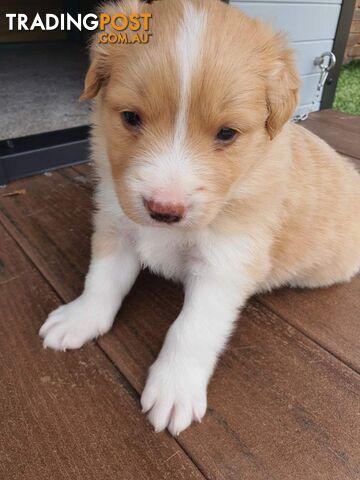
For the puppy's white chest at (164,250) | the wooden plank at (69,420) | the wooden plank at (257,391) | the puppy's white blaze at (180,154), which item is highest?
the puppy's white blaze at (180,154)

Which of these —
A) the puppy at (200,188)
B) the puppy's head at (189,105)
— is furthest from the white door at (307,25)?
the puppy's head at (189,105)

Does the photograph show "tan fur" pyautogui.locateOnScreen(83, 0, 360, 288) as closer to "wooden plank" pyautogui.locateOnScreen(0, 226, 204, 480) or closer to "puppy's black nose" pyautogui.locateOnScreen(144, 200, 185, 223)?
"puppy's black nose" pyautogui.locateOnScreen(144, 200, 185, 223)

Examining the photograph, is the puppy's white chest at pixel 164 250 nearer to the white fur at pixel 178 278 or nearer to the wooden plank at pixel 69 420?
the white fur at pixel 178 278

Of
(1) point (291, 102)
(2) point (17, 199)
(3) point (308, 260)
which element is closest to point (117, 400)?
(3) point (308, 260)

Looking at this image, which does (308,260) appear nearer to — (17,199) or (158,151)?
(158,151)

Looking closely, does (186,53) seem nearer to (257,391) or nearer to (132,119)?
(132,119)

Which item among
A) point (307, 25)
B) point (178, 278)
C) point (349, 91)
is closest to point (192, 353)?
point (178, 278)

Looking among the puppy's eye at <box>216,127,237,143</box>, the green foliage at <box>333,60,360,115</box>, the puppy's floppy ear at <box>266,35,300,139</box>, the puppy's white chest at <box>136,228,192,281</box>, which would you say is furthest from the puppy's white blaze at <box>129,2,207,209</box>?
the green foliage at <box>333,60,360,115</box>
